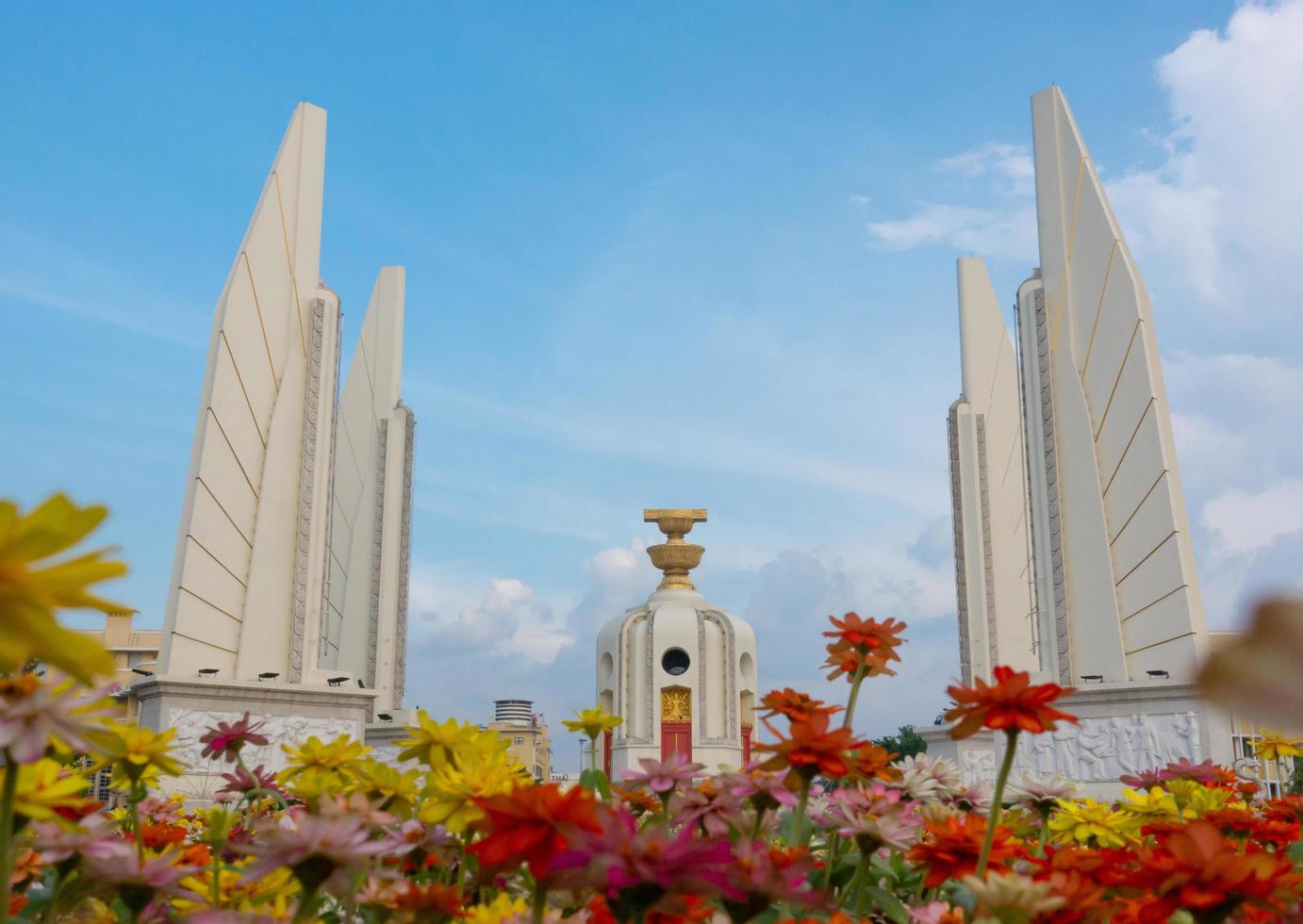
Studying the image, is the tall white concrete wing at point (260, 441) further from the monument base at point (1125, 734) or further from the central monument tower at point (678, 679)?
the central monument tower at point (678, 679)

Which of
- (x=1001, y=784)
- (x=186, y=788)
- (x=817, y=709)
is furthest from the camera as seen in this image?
(x=186, y=788)

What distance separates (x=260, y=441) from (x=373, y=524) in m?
4.54

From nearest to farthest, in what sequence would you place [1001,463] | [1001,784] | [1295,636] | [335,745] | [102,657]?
[1295,636]
[102,657]
[1001,784]
[335,745]
[1001,463]

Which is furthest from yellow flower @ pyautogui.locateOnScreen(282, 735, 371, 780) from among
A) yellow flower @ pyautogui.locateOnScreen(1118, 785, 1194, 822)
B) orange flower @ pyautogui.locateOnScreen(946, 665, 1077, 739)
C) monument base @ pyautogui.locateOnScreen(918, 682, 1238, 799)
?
monument base @ pyautogui.locateOnScreen(918, 682, 1238, 799)

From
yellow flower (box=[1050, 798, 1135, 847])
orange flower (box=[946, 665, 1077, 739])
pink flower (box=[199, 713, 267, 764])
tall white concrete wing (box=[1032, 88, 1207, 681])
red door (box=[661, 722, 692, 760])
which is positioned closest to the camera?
orange flower (box=[946, 665, 1077, 739])

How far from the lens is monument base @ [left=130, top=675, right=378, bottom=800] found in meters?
10.1

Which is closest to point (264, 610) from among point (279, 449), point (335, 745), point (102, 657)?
point (279, 449)

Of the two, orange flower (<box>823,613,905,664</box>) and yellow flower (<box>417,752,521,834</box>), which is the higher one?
orange flower (<box>823,613,905,664</box>)

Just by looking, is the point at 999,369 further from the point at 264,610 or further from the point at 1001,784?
the point at 1001,784

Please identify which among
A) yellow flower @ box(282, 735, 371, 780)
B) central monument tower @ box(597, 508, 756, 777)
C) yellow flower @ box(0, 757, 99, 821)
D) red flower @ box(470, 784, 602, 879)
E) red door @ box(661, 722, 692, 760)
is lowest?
red flower @ box(470, 784, 602, 879)

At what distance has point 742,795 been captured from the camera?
1.33 metres

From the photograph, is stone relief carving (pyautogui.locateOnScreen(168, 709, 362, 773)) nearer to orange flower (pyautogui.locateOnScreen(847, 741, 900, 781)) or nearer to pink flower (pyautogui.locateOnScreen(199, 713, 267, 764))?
pink flower (pyautogui.locateOnScreen(199, 713, 267, 764))

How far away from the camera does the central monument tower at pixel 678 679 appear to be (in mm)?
21250

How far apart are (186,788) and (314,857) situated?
366 inches
